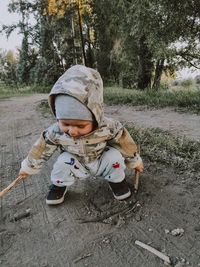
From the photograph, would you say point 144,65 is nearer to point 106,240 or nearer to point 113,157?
point 113,157

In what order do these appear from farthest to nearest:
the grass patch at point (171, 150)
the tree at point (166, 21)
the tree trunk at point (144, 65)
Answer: the tree trunk at point (144, 65) < the tree at point (166, 21) < the grass patch at point (171, 150)

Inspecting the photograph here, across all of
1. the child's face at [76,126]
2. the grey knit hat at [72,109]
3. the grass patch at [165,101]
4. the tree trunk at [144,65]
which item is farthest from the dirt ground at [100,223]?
the tree trunk at [144,65]

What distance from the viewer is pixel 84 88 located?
50.1 inches

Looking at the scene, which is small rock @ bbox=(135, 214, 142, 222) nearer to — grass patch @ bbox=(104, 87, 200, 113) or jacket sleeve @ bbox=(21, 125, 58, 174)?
jacket sleeve @ bbox=(21, 125, 58, 174)

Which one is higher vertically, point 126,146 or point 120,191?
point 126,146

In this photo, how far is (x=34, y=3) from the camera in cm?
1277

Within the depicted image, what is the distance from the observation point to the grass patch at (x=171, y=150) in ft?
6.39

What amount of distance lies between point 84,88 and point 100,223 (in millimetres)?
887

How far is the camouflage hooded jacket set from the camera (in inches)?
50.4

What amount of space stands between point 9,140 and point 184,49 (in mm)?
6628

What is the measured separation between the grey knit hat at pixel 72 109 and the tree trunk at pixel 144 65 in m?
7.92

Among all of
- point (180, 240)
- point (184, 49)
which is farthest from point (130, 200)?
point (184, 49)

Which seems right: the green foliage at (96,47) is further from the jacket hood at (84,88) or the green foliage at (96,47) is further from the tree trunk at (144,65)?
the jacket hood at (84,88)

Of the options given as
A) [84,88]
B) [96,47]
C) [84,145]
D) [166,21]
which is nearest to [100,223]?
[84,145]
